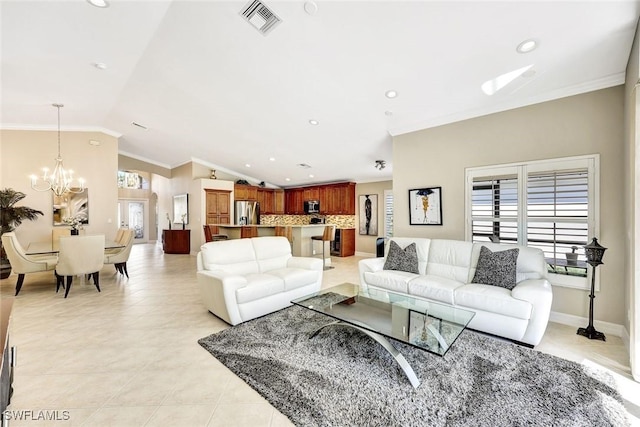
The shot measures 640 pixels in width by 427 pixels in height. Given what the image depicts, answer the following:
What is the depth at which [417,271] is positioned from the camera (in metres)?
3.82

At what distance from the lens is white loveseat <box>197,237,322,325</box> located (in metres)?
3.09

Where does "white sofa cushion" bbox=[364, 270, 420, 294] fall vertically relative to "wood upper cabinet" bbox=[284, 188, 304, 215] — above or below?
below

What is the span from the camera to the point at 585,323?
3.14m

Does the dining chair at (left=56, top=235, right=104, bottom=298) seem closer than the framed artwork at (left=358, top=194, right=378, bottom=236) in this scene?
Yes

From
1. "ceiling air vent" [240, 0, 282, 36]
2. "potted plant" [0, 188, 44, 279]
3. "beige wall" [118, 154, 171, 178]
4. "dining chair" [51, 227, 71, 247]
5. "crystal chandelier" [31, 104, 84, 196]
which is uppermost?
"ceiling air vent" [240, 0, 282, 36]

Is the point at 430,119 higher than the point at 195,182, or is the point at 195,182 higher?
the point at 430,119

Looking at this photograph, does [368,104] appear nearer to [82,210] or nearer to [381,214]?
[381,214]

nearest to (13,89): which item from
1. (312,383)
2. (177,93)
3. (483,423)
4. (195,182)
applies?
(177,93)

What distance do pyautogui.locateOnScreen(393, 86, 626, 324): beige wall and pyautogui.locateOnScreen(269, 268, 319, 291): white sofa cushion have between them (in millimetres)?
2006

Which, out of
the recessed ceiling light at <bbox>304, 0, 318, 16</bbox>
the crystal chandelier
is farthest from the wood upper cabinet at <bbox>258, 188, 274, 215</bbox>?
the recessed ceiling light at <bbox>304, 0, 318, 16</bbox>

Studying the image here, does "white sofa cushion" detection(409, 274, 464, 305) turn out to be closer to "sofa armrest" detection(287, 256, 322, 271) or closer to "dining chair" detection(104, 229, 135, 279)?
"sofa armrest" detection(287, 256, 322, 271)

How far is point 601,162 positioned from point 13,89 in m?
8.43

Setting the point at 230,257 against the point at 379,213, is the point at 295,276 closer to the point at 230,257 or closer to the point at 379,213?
the point at 230,257

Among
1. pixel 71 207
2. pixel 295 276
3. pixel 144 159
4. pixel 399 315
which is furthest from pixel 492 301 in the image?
pixel 144 159
